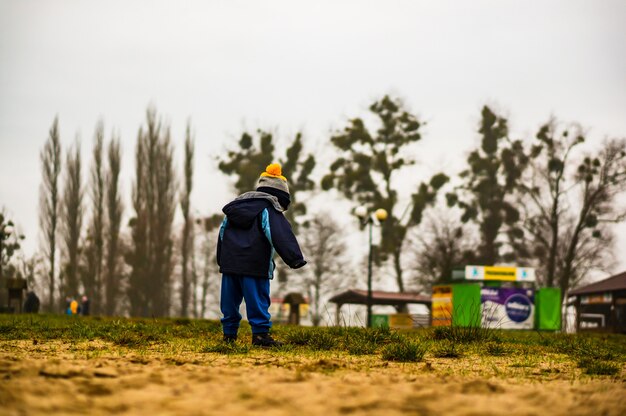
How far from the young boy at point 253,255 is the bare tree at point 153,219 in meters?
39.3

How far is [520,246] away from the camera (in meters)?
43.8

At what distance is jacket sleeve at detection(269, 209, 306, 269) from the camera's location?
25.4ft

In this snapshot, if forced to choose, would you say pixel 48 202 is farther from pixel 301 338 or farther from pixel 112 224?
pixel 301 338

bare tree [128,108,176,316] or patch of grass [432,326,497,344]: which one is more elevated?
bare tree [128,108,176,316]

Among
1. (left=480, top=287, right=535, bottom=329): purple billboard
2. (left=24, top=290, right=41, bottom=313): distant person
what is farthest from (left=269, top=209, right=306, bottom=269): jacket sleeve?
(left=480, top=287, right=535, bottom=329): purple billboard

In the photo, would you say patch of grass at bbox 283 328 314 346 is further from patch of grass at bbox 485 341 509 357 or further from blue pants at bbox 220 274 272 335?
patch of grass at bbox 485 341 509 357

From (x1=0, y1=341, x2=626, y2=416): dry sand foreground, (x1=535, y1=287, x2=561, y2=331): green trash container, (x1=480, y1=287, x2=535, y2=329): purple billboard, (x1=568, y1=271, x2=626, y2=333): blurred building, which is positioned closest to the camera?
(x1=0, y1=341, x2=626, y2=416): dry sand foreground

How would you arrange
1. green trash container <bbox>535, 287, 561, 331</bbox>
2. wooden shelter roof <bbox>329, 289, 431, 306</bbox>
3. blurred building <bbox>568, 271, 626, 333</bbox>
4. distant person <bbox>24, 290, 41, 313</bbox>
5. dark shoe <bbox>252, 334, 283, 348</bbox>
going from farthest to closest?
wooden shelter roof <bbox>329, 289, 431, 306</bbox> → blurred building <bbox>568, 271, 626, 333</bbox> → green trash container <bbox>535, 287, 561, 331</bbox> → distant person <bbox>24, 290, 41, 313</bbox> → dark shoe <bbox>252, 334, 283, 348</bbox>

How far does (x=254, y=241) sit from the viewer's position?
308 inches

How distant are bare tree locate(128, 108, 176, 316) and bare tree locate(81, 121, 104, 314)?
2.20m

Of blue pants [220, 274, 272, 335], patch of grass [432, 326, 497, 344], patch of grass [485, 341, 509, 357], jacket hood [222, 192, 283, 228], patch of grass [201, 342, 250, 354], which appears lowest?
patch of grass [485, 341, 509, 357]

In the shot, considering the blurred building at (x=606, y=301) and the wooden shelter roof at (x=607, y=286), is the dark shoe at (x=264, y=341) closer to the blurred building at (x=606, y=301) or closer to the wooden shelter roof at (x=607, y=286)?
the blurred building at (x=606, y=301)

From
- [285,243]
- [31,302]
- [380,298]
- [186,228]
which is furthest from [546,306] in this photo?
[285,243]

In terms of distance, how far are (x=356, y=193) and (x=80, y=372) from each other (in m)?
40.5
